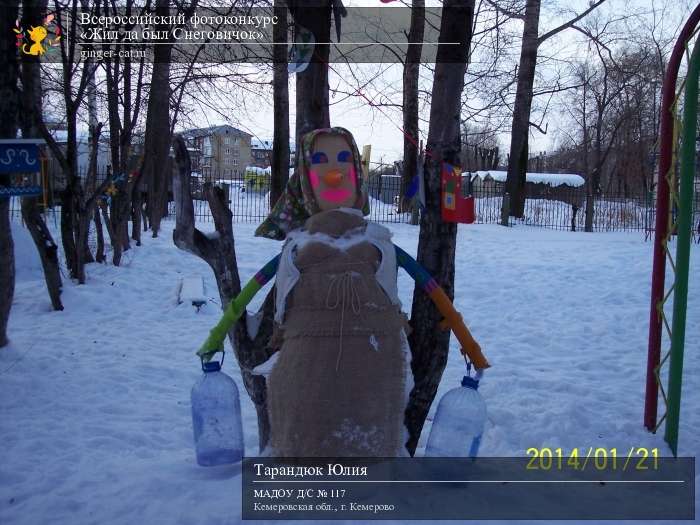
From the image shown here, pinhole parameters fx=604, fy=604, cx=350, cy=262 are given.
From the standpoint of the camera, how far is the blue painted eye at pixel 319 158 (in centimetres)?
269

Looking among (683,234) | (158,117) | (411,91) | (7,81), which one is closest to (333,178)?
(683,234)

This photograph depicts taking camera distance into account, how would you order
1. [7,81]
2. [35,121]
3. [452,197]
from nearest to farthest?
[452,197], [7,81], [35,121]

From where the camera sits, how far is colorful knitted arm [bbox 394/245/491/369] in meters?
2.70

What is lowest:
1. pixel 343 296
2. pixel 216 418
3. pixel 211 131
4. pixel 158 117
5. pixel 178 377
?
pixel 178 377

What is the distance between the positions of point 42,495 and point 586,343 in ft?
16.6

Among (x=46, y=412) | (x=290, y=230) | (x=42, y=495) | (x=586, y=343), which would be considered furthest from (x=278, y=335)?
(x=586, y=343)

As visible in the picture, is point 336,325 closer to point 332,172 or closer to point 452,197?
point 332,172

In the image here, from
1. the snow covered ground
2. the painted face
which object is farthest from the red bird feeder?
the snow covered ground

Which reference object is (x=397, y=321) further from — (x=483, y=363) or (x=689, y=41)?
(x=689, y=41)

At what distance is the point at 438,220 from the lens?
3.17 metres

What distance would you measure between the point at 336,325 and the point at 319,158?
76 cm

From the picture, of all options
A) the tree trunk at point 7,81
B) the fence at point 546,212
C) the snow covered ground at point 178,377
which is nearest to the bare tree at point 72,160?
the snow covered ground at point 178,377

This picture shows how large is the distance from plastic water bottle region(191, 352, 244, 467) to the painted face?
0.89m

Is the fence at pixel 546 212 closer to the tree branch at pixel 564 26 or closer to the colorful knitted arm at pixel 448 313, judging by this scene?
the tree branch at pixel 564 26
